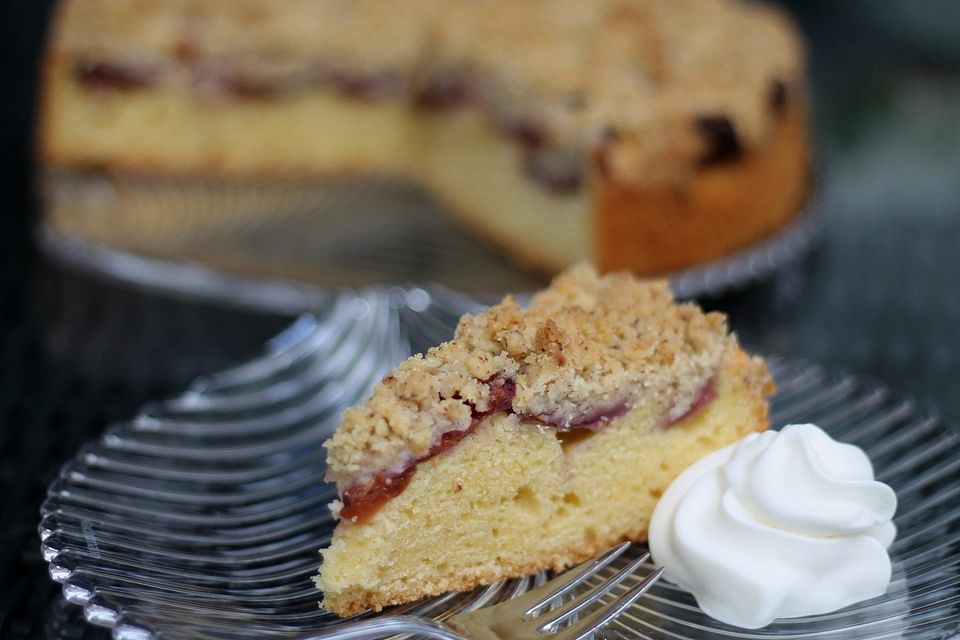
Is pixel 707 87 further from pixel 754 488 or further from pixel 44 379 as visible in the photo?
pixel 44 379

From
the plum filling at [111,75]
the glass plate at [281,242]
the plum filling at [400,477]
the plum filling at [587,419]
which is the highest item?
the plum filling at [111,75]

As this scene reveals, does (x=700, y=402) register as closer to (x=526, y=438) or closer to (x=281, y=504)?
(x=526, y=438)

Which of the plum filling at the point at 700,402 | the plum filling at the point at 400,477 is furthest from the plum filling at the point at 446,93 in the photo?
the plum filling at the point at 400,477

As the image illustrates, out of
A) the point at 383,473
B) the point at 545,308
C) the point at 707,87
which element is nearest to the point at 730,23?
the point at 707,87

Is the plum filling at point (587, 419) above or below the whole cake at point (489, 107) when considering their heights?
below

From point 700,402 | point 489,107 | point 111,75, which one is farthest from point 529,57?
point 700,402

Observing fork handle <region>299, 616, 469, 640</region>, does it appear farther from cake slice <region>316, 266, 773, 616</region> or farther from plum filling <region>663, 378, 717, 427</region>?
plum filling <region>663, 378, 717, 427</region>

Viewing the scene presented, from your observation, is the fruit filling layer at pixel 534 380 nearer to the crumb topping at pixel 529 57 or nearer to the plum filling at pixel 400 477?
the plum filling at pixel 400 477

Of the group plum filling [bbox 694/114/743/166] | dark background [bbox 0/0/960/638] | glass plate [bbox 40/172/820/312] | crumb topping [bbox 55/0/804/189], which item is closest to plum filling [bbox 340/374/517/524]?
dark background [bbox 0/0/960/638]
